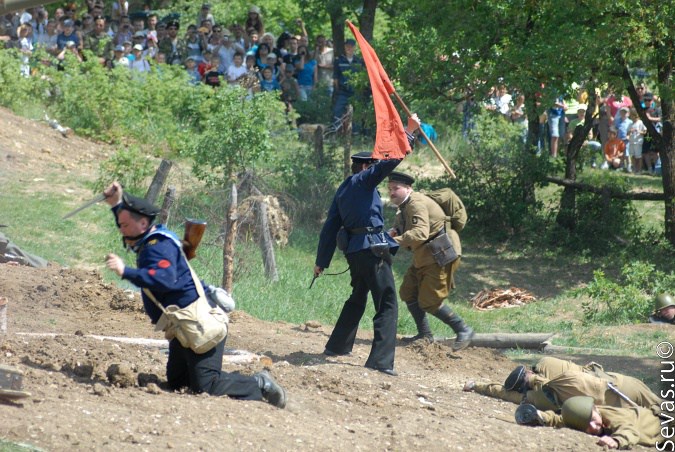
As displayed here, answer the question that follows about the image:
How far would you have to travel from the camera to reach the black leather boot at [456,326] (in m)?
10.8

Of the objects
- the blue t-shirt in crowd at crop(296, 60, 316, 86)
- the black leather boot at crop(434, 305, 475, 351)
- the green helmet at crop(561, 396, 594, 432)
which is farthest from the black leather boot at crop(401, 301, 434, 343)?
the blue t-shirt in crowd at crop(296, 60, 316, 86)

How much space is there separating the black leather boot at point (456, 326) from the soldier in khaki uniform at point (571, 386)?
1894mm

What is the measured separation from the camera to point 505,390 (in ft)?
29.9

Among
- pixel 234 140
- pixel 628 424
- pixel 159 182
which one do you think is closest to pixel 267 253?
pixel 159 182

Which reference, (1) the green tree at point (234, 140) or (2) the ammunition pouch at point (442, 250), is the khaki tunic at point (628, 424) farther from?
(1) the green tree at point (234, 140)

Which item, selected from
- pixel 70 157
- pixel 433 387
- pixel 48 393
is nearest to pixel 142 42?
pixel 70 157

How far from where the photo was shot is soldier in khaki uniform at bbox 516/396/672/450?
26.1ft

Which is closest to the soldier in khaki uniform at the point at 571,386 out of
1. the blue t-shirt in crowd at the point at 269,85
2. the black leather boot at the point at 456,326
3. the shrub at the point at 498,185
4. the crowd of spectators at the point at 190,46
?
the black leather boot at the point at 456,326

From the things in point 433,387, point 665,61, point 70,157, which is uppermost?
point 665,61

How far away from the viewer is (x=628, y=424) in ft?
26.2

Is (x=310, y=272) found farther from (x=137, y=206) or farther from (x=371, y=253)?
(x=137, y=206)

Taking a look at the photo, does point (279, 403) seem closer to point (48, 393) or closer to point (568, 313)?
point (48, 393)

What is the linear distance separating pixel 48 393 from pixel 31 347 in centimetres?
133

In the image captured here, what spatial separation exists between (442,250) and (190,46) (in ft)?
46.4
